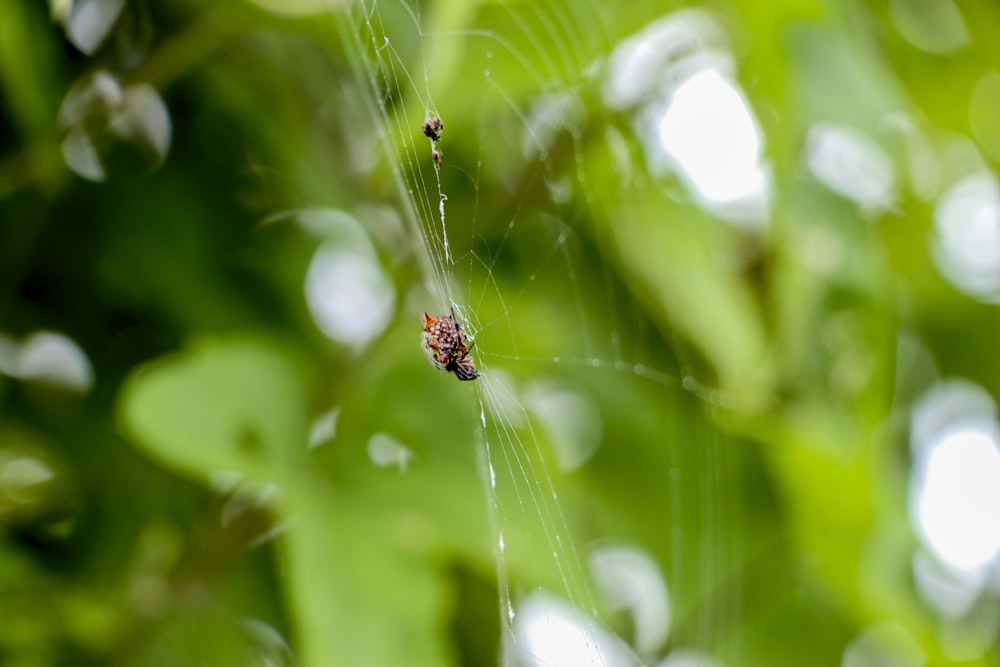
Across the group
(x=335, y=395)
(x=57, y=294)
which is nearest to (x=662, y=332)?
(x=335, y=395)

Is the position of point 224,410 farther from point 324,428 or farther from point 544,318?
point 544,318

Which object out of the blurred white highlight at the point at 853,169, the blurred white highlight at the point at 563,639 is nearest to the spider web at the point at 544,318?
the blurred white highlight at the point at 563,639

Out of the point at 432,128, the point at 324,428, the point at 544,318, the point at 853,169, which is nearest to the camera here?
the point at 432,128

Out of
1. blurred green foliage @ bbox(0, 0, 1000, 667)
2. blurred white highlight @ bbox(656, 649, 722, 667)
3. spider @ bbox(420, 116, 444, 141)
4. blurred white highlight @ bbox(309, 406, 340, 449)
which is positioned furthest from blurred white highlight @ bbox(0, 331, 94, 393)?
blurred white highlight @ bbox(656, 649, 722, 667)

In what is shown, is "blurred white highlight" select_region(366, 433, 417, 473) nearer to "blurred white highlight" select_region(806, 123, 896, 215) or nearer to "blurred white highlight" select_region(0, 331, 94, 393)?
"blurred white highlight" select_region(0, 331, 94, 393)

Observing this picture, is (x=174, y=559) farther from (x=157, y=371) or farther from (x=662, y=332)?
(x=662, y=332)

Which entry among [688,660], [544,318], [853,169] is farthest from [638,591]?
[853,169]
